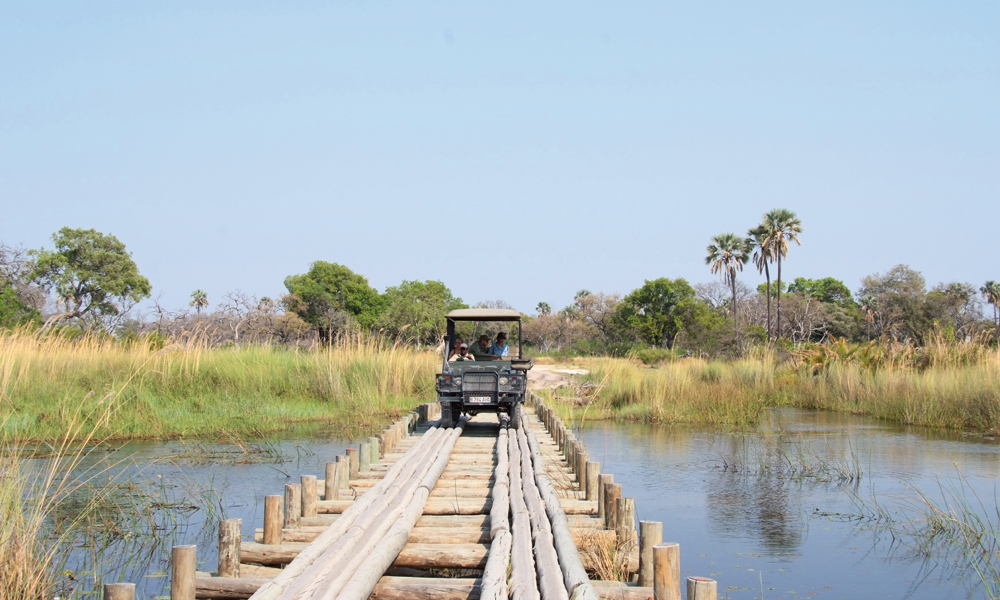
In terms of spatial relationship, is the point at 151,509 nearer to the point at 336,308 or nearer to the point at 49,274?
the point at 49,274

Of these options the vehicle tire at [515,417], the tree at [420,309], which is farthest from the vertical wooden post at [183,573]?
the tree at [420,309]

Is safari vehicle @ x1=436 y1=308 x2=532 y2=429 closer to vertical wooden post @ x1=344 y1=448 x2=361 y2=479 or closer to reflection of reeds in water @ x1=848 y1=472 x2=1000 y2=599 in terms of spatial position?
vertical wooden post @ x1=344 y1=448 x2=361 y2=479

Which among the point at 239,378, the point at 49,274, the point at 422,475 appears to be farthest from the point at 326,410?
the point at 49,274

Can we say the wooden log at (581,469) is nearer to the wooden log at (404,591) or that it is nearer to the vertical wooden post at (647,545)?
the vertical wooden post at (647,545)

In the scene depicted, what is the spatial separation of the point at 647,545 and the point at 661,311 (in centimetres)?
4971

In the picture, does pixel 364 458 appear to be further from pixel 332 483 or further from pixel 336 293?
pixel 336 293

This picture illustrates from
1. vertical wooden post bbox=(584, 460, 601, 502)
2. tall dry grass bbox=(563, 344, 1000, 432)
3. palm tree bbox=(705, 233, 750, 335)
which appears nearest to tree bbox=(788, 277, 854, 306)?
palm tree bbox=(705, 233, 750, 335)

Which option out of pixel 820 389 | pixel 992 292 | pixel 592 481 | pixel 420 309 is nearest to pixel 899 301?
pixel 992 292

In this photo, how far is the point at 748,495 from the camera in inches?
450

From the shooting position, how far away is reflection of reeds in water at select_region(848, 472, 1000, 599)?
321 inches

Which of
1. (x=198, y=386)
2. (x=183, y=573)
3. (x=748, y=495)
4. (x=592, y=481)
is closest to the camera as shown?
(x=183, y=573)

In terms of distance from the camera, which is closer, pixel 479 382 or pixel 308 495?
pixel 308 495

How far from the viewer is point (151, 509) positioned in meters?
9.27

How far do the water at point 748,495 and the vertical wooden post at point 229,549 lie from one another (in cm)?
192
